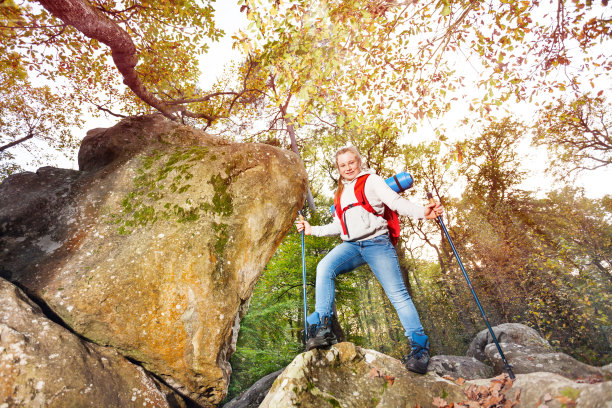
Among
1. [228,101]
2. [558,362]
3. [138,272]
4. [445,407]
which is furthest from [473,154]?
[138,272]

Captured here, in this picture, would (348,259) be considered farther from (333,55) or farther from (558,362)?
(558,362)

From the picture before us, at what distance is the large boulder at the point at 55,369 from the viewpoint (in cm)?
201

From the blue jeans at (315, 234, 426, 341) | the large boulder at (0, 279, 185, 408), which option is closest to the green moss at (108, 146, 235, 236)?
the large boulder at (0, 279, 185, 408)

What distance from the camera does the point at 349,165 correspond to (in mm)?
3439

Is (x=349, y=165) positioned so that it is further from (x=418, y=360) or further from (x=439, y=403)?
(x=439, y=403)

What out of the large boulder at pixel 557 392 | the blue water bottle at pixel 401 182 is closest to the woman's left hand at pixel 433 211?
the blue water bottle at pixel 401 182

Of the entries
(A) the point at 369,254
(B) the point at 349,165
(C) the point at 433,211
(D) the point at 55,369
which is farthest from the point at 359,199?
(D) the point at 55,369

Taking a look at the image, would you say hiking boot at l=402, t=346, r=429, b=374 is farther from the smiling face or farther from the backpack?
the smiling face

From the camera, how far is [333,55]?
374cm

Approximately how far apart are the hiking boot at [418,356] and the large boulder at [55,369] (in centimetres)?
276

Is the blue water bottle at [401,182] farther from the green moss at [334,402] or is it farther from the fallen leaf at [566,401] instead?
the green moss at [334,402]

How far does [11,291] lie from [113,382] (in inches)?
54.8

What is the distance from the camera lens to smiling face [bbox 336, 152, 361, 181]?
11.3 ft

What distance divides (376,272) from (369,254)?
26 centimetres
